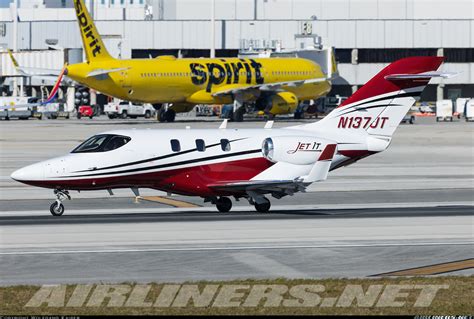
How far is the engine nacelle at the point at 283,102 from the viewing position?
111 metres

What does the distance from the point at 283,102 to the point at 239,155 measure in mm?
72979

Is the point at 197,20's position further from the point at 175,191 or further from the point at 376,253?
the point at 376,253

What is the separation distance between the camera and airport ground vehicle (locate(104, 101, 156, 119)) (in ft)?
426

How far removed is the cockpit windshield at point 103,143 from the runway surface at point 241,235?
230 centimetres

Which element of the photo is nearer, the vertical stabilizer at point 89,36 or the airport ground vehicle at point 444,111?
the vertical stabilizer at point 89,36

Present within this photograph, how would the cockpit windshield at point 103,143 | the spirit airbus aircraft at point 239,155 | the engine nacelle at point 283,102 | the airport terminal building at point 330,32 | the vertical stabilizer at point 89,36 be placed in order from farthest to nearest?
1. the airport terminal building at point 330,32
2. the engine nacelle at point 283,102
3. the vertical stabilizer at point 89,36
4. the cockpit windshield at point 103,143
5. the spirit airbus aircraft at point 239,155

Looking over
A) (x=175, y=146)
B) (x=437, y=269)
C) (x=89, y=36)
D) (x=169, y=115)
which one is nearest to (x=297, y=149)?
(x=175, y=146)

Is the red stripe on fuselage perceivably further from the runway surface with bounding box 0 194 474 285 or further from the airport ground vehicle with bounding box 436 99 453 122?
the airport ground vehicle with bounding box 436 99 453 122

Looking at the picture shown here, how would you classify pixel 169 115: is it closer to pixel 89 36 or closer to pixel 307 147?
pixel 89 36

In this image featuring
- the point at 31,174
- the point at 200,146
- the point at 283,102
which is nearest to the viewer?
the point at 31,174

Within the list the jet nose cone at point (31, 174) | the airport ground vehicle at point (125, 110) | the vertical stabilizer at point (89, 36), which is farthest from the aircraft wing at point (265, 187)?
the airport ground vehicle at point (125, 110)

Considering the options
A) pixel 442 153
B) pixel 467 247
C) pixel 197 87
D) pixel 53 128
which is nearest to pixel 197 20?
pixel 197 87

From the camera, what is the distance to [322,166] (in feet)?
119

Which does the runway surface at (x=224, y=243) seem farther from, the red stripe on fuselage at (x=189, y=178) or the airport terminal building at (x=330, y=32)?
the airport terminal building at (x=330, y=32)
